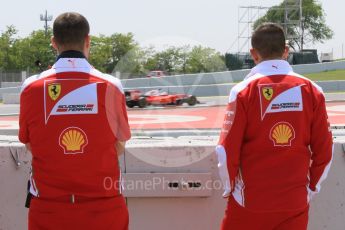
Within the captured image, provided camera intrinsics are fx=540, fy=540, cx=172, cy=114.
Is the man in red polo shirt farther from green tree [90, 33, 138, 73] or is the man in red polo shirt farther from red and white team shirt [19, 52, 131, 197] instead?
green tree [90, 33, 138, 73]

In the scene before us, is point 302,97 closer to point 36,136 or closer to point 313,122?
point 313,122

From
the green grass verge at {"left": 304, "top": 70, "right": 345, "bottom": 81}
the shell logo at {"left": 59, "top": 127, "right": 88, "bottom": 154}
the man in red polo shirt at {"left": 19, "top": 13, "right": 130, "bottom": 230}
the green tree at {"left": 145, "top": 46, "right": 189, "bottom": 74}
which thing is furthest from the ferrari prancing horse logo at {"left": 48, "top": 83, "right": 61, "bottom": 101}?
the green grass verge at {"left": 304, "top": 70, "right": 345, "bottom": 81}

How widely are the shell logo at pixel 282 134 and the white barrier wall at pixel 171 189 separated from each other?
81 cm

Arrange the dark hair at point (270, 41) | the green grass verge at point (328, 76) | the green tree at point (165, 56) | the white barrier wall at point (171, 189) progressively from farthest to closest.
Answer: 1. the green grass verge at point (328, 76)
2. the green tree at point (165, 56)
3. the white barrier wall at point (171, 189)
4. the dark hair at point (270, 41)

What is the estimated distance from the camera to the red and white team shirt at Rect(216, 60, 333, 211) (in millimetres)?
2512

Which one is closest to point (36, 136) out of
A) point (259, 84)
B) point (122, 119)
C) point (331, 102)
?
point (122, 119)

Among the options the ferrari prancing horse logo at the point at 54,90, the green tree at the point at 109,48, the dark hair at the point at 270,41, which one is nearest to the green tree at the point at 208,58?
the dark hair at the point at 270,41

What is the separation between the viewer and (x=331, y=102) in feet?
73.2

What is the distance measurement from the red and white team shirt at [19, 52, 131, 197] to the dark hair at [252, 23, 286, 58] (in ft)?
2.38

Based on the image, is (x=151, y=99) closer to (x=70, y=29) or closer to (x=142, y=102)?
(x=142, y=102)

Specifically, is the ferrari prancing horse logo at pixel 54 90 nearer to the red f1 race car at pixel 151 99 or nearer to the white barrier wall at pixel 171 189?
the white barrier wall at pixel 171 189

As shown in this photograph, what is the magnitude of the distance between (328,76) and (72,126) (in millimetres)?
36687

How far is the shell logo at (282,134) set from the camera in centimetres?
251

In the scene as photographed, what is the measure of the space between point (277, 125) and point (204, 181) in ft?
2.94
